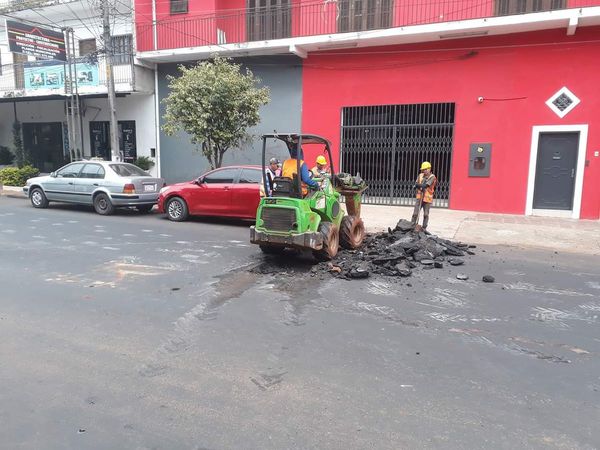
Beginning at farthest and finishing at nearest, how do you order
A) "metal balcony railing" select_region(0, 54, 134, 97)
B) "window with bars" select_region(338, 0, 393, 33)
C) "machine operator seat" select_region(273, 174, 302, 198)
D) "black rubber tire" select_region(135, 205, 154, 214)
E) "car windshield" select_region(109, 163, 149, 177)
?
"metal balcony railing" select_region(0, 54, 134, 97), "window with bars" select_region(338, 0, 393, 33), "black rubber tire" select_region(135, 205, 154, 214), "car windshield" select_region(109, 163, 149, 177), "machine operator seat" select_region(273, 174, 302, 198)

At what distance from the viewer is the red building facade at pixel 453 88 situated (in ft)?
41.3

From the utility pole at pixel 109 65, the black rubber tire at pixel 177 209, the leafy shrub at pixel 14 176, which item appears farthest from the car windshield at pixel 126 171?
the leafy shrub at pixel 14 176

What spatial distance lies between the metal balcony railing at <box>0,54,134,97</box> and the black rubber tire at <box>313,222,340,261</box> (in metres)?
13.0

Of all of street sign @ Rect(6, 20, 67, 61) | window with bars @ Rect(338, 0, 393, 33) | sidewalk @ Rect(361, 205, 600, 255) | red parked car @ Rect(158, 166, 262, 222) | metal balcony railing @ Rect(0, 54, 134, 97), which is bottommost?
sidewalk @ Rect(361, 205, 600, 255)

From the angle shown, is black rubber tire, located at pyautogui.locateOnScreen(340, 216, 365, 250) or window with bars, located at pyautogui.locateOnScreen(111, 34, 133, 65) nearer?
black rubber tire, located at pyautogui.locateOnScreen(340, 216, 365, 250)

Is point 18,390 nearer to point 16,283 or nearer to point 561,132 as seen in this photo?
point 16,283

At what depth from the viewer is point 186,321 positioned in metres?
4.77

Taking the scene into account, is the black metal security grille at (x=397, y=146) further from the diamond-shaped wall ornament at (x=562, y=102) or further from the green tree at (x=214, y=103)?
the green tree at (x=214, y=103)

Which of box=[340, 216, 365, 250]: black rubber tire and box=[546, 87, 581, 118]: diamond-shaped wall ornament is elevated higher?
box=[546, 87, 581, 118]: diamond-shaped wall ornament

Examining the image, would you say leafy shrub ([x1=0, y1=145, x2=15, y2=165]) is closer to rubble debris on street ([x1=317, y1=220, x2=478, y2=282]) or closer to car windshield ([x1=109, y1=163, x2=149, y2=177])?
car windshield ([x1=109, y1=163, x2=149, y2=177])

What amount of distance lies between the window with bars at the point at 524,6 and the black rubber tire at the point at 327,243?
31.2 feet

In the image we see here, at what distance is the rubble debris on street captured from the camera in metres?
6.85

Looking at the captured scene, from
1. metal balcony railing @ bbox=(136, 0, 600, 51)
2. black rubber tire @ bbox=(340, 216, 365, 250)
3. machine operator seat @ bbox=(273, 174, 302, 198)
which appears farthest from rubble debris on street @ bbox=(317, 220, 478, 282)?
metal balcony railing @ bbox=(136, 0, 600, 51)

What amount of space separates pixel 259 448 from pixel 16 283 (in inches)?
191
